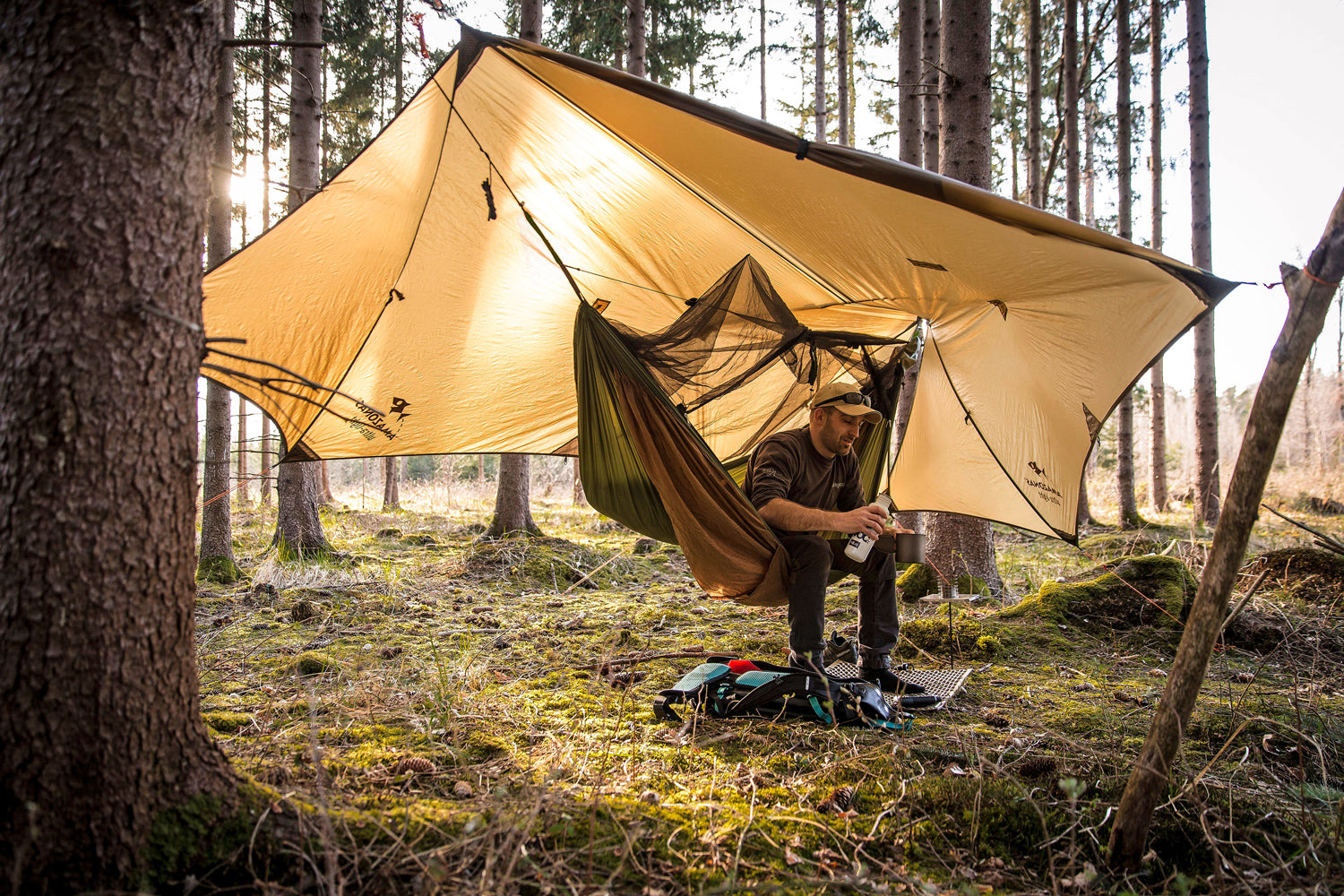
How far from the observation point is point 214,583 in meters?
3.90

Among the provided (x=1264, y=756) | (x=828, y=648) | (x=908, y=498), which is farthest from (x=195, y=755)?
(x=908, y=498)

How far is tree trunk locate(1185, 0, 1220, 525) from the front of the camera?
5.74 m

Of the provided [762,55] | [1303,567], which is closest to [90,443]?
[1303,567]

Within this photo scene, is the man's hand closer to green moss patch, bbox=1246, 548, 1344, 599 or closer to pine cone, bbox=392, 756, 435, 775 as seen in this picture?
pine cone, bbox=392, 756, 435, 775

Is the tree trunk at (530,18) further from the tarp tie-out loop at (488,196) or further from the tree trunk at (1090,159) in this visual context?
the tree trunk at (1090,159)

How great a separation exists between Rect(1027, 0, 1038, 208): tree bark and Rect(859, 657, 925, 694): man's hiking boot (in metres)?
5.81

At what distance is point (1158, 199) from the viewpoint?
731cm

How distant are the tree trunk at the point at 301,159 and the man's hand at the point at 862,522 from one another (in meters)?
3.45

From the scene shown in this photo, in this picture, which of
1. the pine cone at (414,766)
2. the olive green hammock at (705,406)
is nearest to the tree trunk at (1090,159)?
the olive green hammock at (705,406)

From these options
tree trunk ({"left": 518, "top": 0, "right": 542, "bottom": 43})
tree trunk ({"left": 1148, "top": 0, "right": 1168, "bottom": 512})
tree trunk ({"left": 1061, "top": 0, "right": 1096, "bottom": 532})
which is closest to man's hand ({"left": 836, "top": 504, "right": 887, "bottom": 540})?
tree trunk ({"left": 518, "top": 0, "right": 542, "bottom": 43})

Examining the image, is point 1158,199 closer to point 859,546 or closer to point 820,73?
point 820,73

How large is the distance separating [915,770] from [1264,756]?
961 mm

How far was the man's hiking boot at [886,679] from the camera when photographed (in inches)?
92.7

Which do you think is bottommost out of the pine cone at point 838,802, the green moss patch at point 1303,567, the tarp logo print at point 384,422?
the pine cone at point 838,802
